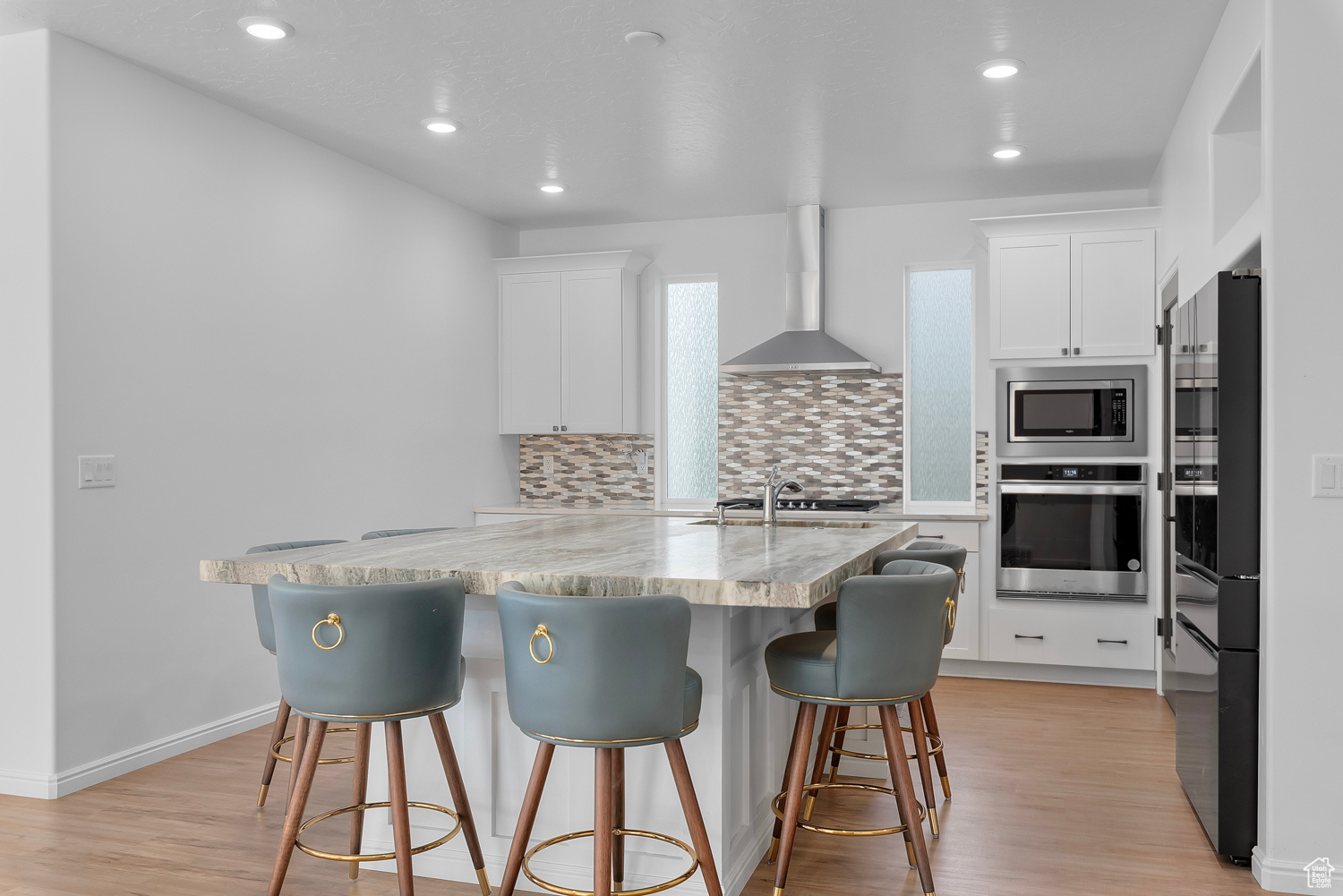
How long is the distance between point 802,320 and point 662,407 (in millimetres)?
1109

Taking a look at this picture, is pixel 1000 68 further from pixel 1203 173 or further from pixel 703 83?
pixel 703 83

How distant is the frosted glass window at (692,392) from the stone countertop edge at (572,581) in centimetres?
369

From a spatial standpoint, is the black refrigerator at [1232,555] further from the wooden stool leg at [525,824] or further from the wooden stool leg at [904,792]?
the wooden stool leg at [525,824]

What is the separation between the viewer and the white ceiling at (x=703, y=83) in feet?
10.9

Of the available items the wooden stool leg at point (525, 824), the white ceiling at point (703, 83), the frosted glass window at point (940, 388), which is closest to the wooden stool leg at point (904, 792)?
the wooden stool leg at point (525, 824)

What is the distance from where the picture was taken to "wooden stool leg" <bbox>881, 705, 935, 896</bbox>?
2.51m

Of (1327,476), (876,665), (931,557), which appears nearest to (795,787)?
(876,665)

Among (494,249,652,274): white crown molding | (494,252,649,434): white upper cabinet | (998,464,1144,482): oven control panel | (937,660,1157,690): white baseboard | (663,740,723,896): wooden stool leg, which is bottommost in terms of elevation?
(937,660,1157,690): white baseboard

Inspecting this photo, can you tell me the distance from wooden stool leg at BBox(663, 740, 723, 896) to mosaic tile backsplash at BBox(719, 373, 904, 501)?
12.9 feet

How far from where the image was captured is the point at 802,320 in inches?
235

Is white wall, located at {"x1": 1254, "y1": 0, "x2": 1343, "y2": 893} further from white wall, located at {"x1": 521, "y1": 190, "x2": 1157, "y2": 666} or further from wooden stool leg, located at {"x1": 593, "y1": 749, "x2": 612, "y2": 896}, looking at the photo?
white wall, located at {"x1": 521, "y1": 190, "x2": 1157, "y2": 666}

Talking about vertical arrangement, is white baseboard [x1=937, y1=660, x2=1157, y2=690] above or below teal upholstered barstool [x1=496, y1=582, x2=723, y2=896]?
below

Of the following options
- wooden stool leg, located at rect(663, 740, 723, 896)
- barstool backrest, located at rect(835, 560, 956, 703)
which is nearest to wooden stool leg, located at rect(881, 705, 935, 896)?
barstool backrest, located at rect(835, 560, 956, 703)

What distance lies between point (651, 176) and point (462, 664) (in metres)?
3.51
